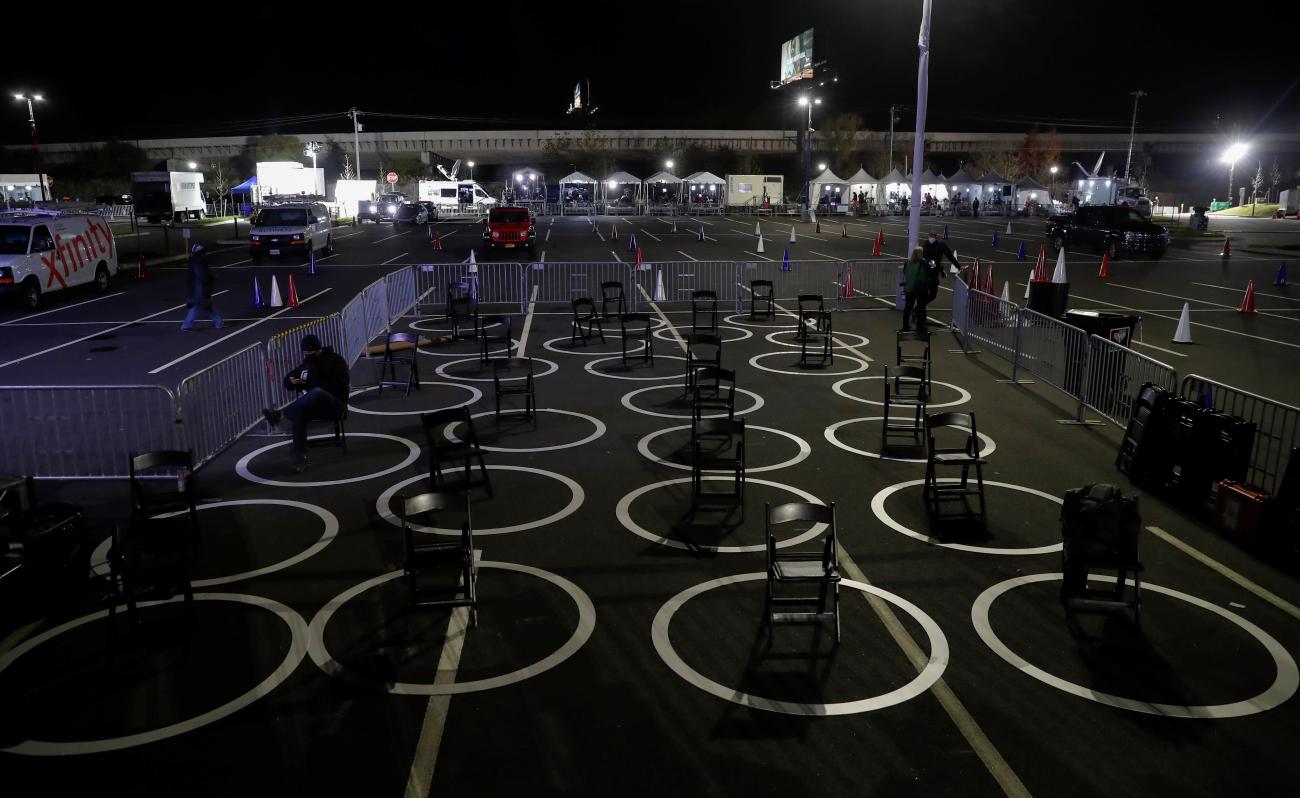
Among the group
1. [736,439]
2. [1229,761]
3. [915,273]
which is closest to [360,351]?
[736,439]

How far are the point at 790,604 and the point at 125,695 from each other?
457cm

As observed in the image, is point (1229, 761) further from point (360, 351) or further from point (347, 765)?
point (360, 351)

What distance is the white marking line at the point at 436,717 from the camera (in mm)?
4945

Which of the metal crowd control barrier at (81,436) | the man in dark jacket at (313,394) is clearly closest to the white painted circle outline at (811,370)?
the man in dark jacket at (313,394)

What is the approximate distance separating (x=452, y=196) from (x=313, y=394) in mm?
63036

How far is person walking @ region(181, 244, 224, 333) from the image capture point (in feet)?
59.5

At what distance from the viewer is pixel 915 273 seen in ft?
57.0

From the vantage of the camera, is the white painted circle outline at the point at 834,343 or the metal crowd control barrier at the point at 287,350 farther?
the white painted circle outline at the point at 834,343

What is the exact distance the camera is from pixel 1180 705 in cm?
564

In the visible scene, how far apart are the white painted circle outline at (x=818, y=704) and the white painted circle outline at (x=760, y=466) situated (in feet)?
9.93

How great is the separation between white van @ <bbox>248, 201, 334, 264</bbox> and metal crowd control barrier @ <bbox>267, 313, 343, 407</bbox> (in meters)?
19.9

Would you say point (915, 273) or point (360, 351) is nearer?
point (360, 351)

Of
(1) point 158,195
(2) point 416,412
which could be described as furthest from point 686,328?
(1) point 158,195

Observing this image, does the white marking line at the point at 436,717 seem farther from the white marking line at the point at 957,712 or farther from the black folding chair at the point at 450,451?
the white marking line at the point at 957,712
